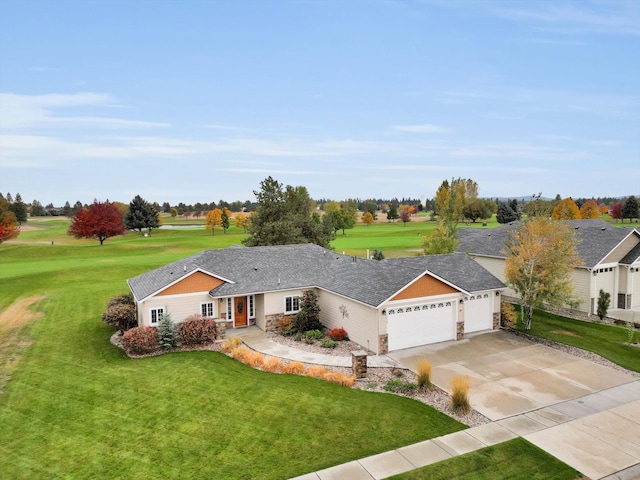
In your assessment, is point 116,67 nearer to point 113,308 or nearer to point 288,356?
point 113,308

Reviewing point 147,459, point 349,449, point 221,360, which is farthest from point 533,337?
point 147,459

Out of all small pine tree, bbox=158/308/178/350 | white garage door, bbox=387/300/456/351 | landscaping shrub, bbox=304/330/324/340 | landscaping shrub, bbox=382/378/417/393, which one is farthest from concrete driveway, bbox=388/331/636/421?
small pine tree, bbox=158/308/178/350


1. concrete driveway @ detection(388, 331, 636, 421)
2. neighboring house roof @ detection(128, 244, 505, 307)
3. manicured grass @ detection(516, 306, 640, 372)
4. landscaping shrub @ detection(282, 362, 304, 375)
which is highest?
neighboring house roof @ detection(128, 244, 505, 307)

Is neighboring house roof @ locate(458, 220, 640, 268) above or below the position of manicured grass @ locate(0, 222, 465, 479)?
above

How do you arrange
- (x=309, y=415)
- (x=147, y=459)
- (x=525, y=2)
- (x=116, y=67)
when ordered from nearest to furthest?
(x=147, y=459), (x=309, y=415), (x=525, y=2), (x=116, y=67)

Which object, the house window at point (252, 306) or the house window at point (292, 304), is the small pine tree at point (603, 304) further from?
the house window at point (252, 306)

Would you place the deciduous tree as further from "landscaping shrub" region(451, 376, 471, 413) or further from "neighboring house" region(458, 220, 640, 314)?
"landscaping shrub" region(451, 376, 471, 413)

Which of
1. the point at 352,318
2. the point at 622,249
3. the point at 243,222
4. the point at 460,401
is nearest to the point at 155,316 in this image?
the point at 352,318
